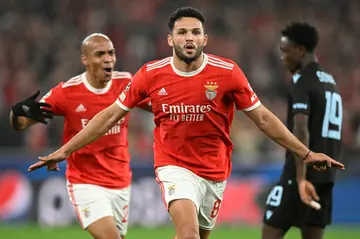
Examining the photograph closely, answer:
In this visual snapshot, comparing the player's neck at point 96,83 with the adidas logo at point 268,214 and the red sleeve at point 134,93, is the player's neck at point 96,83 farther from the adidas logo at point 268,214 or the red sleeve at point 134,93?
the adidas logo at point 268,214

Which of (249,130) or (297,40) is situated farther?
(249,130)

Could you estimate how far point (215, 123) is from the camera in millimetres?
7426

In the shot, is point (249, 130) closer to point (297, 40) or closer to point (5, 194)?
point (5, 194)

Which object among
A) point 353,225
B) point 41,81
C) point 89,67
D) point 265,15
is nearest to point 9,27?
point 41,81

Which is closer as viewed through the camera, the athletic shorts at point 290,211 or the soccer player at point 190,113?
the soccer player at point 190,113

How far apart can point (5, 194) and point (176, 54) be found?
7663 millimetres

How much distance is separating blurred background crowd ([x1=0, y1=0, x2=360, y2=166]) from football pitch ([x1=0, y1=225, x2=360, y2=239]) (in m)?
1.77

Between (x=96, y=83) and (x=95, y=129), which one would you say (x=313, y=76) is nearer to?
(x=96, y=83)

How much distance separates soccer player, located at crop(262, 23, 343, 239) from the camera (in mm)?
8461

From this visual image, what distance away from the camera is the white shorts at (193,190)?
7.20 meters

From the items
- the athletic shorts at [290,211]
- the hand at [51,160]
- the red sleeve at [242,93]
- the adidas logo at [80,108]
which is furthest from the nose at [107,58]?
the athletic shorts at [290,211]

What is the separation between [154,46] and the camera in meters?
18.9

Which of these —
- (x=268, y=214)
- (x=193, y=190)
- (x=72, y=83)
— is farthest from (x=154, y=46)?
(x=193, y=190)

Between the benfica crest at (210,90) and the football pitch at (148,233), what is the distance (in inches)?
237
